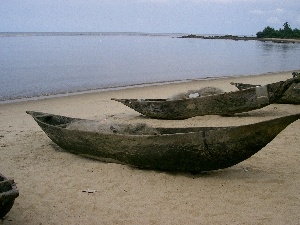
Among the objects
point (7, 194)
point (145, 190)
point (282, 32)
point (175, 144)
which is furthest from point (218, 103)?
point (282, 32)

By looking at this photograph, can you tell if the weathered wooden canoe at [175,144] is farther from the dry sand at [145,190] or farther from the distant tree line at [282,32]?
the distant tree line at [282,32]

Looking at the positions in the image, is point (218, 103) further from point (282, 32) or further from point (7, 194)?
point (282, 32)

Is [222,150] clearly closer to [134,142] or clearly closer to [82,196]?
[134,142]

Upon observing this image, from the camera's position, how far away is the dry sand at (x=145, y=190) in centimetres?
418

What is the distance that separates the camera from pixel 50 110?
11.3 m

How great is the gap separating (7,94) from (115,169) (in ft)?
34.8

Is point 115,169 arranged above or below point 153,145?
below

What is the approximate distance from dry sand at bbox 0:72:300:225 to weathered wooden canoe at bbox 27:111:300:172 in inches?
7.2

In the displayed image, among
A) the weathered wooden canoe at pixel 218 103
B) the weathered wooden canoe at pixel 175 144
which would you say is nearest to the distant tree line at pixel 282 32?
the weathered wooden canoe at pixel 218 103

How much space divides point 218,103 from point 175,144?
4.18 metres

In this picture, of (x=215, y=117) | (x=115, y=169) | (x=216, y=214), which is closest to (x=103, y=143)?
(x=115, y=169)

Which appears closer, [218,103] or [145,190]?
[145,190]

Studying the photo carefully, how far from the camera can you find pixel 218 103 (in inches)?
348

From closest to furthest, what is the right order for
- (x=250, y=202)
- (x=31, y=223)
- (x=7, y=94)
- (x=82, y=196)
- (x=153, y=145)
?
(x=31, y=223) < (x=250, y=202) < (x=82, y=196) < (x=153, y=145) < (x=7, y=94)
